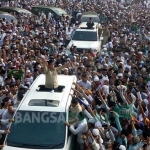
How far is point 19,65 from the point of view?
1264 centimetres

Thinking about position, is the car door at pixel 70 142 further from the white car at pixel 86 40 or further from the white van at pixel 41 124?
the white car at pixel 86 40

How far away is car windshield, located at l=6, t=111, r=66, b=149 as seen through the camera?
7305mm

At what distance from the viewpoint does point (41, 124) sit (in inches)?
299

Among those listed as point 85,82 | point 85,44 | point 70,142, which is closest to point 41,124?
point 70,142

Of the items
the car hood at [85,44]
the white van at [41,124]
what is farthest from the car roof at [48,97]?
the car hood at [85,44]

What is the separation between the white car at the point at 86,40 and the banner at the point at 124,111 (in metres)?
8.06

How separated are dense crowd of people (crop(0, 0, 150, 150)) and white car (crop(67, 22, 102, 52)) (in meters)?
0.53

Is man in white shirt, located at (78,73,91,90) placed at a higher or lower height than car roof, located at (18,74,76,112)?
lower

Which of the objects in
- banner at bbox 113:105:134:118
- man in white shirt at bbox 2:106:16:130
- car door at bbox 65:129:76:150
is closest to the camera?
car door at bbox 65:129:76:150

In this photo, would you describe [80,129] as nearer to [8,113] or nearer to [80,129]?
[80,129]

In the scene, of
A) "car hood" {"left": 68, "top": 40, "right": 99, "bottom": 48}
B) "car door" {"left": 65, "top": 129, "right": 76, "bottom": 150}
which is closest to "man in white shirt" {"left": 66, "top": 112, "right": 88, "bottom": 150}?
"car door" {"left": 65, "top": 129, "right": 76, "bottom": 150}

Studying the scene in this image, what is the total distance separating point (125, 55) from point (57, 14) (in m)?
13.1

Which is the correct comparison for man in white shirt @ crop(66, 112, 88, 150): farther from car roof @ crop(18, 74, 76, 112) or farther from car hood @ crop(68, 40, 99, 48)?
car hood @ crop(68, 40, 99, 48)

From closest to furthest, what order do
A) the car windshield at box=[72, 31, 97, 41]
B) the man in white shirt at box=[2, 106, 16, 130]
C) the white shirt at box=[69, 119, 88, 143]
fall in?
the white shirt at box=[69, 119, 88, 143]
the man in white shirt at box=[2, 106, 16, 130]
the car windshield at box=[72, 31, 97, 41]
